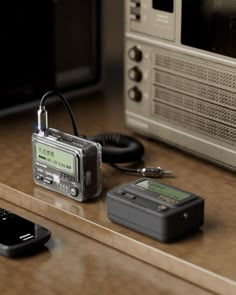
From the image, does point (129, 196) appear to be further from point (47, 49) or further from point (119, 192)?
point (47, 49)

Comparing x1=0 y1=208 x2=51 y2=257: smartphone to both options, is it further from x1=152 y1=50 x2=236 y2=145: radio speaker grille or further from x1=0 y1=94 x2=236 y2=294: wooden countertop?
x1=152 y1=50 x2=236 y2=145: radio speaker grille

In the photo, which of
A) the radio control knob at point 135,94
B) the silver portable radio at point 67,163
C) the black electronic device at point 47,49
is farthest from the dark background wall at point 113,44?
the silver portable radio at point 67,163

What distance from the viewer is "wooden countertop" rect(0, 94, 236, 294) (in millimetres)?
1225

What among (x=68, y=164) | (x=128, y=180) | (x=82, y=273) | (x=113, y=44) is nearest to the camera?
(x=82, y=273)

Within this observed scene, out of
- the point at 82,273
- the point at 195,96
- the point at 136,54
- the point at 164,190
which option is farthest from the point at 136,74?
the point at 82,273

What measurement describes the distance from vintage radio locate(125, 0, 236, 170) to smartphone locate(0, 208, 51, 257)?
0.37 m

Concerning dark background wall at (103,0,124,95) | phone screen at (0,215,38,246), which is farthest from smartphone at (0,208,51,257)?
dark background wall at (103,0,124,95)

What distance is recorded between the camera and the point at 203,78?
59.8 inches

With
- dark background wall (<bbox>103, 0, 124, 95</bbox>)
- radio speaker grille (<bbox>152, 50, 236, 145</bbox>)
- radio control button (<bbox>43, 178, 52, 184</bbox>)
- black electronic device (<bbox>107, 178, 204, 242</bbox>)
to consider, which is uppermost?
radio speaker grille (<bbox>152, 50, 236, 145</bbox>)

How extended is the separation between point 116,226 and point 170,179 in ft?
0.69

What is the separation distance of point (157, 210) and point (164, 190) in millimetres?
73

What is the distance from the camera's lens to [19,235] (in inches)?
51.3

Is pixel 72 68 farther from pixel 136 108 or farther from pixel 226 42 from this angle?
pixel 226 42

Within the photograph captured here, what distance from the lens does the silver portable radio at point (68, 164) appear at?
137cm
